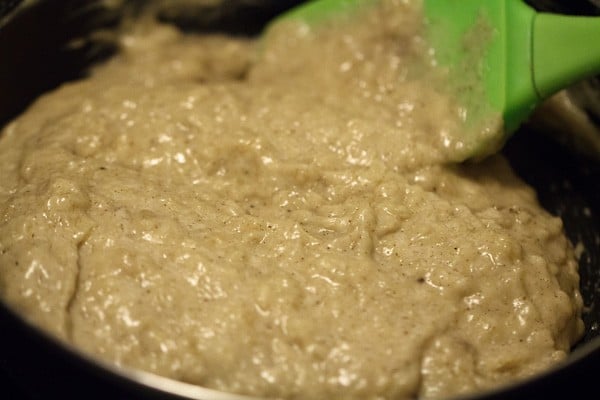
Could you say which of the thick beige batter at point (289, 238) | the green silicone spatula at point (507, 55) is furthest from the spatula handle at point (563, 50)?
the thick beige batter at point (289, 238)

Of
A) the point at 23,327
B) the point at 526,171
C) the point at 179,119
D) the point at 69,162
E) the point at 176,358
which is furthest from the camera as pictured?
the point at 526,171

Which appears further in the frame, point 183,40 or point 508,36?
point 183,40

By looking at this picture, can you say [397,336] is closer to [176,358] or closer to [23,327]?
[176,358]

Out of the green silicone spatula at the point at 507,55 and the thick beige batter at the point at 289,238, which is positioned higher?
the green silicone spatula at the point at 507,55

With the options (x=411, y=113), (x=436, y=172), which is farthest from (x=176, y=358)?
(x=411, y=113)

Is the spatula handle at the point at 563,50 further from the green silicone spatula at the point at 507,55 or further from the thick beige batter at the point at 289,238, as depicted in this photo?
the thick beige batter at the point at 289,238
